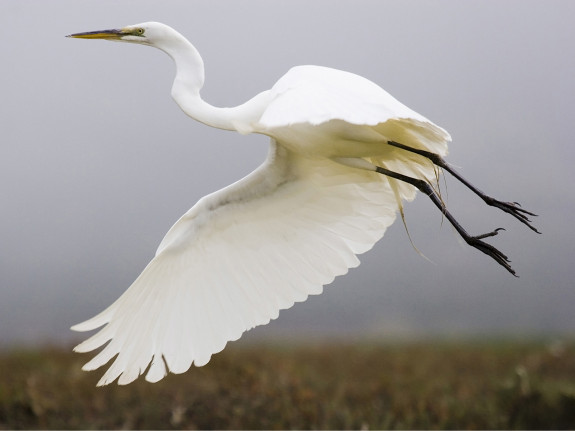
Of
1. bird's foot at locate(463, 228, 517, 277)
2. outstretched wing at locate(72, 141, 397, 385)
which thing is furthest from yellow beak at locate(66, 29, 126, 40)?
bird's foot at locate(463, 228, 517, 277)

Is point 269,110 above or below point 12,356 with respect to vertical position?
above

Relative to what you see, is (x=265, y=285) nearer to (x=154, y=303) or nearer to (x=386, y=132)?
(x=154, y=303)

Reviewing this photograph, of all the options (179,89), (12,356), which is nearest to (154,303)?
(179,89)

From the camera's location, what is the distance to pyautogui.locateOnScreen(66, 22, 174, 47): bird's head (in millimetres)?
3410

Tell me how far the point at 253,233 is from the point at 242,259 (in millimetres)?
142

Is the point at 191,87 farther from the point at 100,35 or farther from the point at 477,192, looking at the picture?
the point at 477,192

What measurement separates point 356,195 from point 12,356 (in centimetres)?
438

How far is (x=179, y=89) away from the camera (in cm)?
330

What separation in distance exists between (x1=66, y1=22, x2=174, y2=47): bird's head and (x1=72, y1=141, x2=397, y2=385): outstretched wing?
2.50ft

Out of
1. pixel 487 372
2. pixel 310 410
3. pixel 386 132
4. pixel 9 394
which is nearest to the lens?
pixel 386 132

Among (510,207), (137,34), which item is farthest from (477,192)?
(137,34)

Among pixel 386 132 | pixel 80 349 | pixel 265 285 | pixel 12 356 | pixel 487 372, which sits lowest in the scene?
pixel 12 356

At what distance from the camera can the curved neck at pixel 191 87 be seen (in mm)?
3268

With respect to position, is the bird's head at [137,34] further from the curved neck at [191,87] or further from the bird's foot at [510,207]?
the bird's foot at [510,207]
